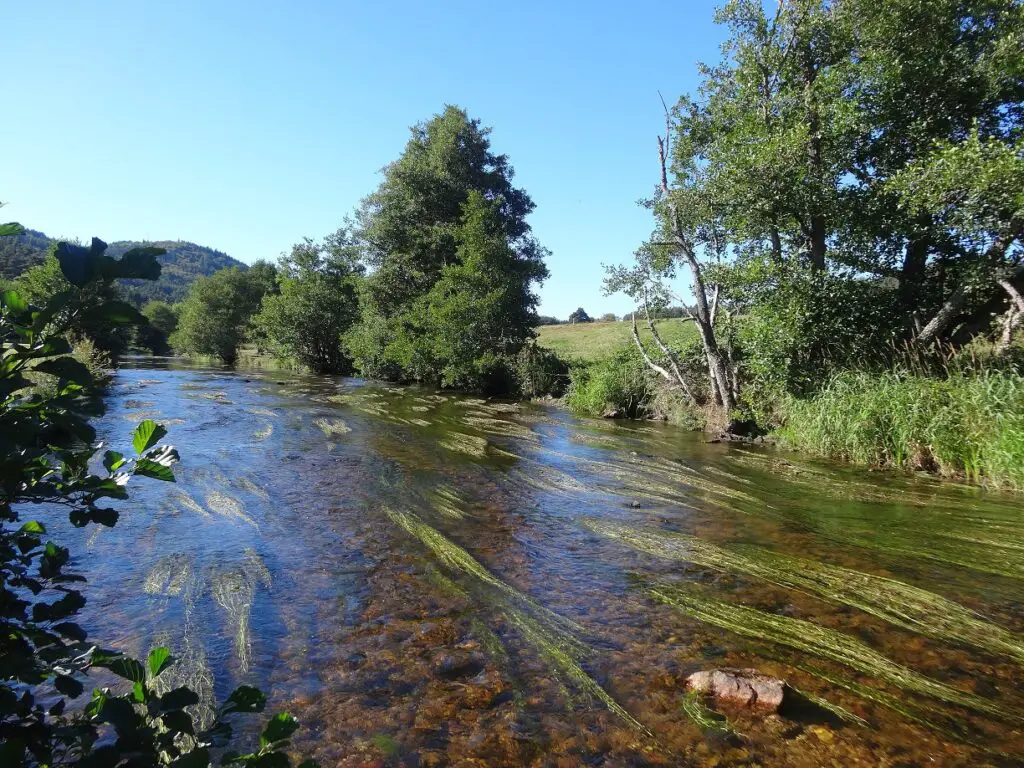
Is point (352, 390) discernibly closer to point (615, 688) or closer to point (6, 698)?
point (615, 688)

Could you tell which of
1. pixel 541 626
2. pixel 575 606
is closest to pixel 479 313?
pixel 575 606

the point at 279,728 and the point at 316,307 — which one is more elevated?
the point at 316,307

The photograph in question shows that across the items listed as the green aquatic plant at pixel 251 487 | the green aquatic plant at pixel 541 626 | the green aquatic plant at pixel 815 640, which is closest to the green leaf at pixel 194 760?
the green aquatic plant at pixel 541 626

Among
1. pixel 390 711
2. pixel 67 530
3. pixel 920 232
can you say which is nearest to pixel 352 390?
pixel 67 530

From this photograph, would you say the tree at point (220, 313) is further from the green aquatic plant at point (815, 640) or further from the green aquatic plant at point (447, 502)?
the green aquatic plant at point (815, 640)

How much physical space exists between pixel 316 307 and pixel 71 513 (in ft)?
141

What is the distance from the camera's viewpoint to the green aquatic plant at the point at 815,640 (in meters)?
4.21

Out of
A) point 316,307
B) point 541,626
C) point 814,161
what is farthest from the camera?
point 316,307

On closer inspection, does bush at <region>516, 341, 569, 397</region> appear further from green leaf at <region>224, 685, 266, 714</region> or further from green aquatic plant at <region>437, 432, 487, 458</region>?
green leaf at <region>224, 685, 266, 714</region>

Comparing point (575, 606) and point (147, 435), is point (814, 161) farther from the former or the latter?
point (147, 435)

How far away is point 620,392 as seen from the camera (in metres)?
21.0

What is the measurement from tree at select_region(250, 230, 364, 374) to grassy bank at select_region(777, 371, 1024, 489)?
34026mm

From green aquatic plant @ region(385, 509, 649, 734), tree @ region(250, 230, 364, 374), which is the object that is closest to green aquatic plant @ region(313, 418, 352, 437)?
green aquatic plant @ region(385, 509, 649, 734)

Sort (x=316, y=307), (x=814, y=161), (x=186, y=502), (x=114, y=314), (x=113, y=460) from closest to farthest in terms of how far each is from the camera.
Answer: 1. (x=114, y=314)
2. (x=113, y=460)
3. (x=186, y=502)
4. (x=814, y=161)
5. (x=316, y=307)
